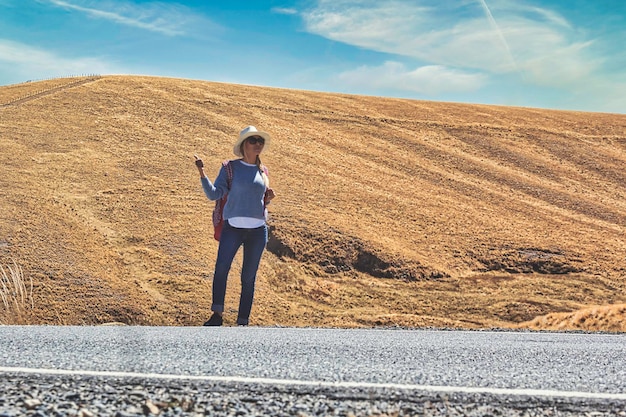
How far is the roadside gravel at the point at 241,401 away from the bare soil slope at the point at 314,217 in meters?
6.91

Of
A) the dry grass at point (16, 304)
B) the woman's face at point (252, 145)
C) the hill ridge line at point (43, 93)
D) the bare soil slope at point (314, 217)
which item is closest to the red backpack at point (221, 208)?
the woman's face at point (252, 145)

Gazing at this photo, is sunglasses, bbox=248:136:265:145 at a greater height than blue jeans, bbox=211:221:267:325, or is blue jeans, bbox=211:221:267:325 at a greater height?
sunglasses, bbox=248:136:265:145

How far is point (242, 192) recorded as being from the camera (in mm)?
7523

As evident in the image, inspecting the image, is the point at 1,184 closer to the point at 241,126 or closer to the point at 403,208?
the point at 403,208

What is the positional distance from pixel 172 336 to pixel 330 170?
17.1 meters

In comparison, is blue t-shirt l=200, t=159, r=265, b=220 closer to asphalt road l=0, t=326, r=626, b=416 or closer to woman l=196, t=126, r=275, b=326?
woman l=196, t=126, r=275, b=326

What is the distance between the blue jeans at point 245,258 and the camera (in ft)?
25.1

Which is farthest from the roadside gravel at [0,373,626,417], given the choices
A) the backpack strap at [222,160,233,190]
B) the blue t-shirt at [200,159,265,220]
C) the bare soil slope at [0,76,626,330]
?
the bare soil slope at [0,76,626,330]

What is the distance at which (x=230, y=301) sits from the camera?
11555 millimetres

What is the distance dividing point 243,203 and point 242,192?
0.38ft

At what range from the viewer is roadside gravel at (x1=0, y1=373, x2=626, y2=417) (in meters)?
2.79

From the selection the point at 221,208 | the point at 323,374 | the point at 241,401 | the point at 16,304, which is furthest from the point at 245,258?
the point at 241,401

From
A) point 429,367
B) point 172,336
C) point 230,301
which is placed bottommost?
point 230,301

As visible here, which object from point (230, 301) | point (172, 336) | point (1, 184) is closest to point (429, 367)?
point (172, 336)
